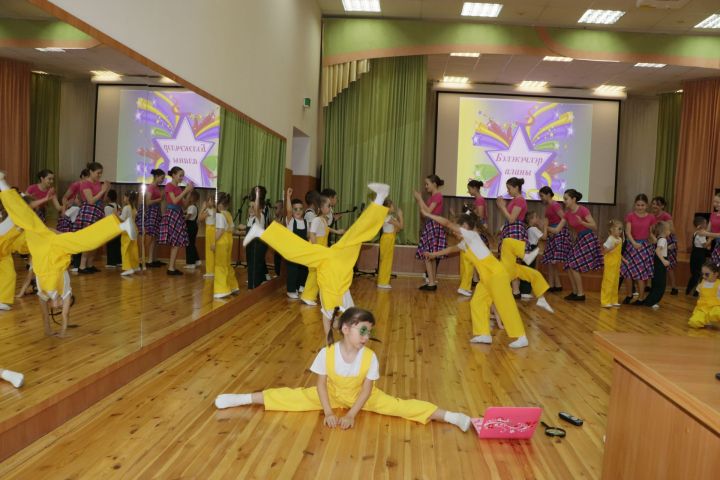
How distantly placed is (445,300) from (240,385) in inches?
180

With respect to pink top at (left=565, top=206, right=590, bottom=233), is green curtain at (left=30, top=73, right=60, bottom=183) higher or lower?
higher

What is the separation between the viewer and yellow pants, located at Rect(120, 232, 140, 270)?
4191 mm

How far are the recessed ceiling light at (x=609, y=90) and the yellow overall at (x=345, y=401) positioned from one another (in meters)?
10.8

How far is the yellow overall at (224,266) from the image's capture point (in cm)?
640

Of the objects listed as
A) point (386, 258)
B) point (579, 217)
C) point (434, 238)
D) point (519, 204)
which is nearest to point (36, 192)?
point (519, 204)

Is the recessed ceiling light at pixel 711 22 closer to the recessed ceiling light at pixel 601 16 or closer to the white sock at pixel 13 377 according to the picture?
the recessed ceiling light at pixel 601 16

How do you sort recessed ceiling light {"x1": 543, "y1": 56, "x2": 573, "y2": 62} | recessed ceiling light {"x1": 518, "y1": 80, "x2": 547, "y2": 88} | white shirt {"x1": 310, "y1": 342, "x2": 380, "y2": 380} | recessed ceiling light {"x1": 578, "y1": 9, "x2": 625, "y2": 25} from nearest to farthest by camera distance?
white shirt {"x1": 310, "y1": 342, "x2": 380, "y2": 380}, recessed ceiling light {"x1": 578, "y1": 9, "x2": 625, "y2": 25}, recessed ceiling light {"x1": 543, "y1": 56, "x2": 573, "y2": 62}, recessed ceiling light {"x1": 518, "y1": 80, "x2": 547, "y2": 88}

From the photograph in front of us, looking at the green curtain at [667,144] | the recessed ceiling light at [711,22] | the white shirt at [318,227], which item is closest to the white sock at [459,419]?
the white shirt at [318,227]

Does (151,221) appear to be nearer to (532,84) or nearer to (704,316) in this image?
(704,316)

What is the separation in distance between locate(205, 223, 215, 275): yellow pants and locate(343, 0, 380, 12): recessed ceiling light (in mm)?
5099

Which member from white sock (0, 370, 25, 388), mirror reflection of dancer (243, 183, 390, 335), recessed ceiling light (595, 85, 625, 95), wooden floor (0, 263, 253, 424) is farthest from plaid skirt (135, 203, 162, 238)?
recessed ceiling light (595, 85, 625, 95)

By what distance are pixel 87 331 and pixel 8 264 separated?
23.5 inches

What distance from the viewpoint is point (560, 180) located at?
1262 centimetres

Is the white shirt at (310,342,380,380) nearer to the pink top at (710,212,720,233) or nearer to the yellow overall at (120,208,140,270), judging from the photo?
the yellow overall at (120,208,140,270)
